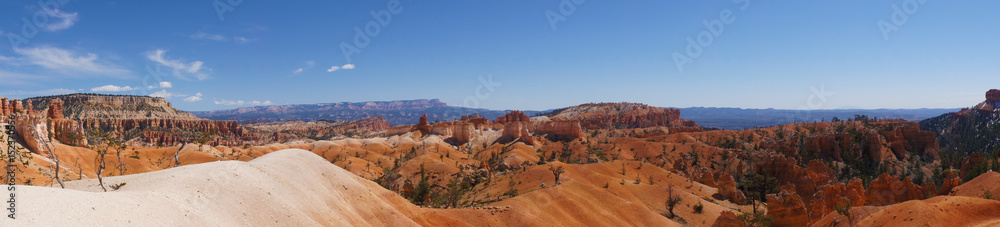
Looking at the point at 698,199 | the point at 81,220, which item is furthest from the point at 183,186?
the point at 698,199

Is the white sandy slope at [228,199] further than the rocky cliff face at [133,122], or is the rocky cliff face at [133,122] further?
the rocky cliff face at [133,122]

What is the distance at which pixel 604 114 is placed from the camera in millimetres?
198125

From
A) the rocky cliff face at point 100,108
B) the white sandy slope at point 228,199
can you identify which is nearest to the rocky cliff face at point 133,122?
the rocky cliff face at point 100,108

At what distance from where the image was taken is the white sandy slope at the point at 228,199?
35.9ft

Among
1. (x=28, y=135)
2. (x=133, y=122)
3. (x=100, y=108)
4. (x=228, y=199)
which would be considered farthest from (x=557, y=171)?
(x=100, y=108)

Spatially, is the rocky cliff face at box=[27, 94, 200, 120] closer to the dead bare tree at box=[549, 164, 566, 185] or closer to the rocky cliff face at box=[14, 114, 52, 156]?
the rocky cliff face at box=[14, 114, 52, 156]

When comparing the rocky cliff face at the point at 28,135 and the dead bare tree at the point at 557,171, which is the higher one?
the rocky cliff face at the point at 28,135

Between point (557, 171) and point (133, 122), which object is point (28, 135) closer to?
point (557, 171)

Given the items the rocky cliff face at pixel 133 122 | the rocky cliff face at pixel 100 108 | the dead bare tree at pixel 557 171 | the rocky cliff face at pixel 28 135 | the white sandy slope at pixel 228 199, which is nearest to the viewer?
the white sandy slope at pixel 228 199

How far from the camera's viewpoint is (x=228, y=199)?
1638cm

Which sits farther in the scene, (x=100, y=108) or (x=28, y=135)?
(x=100, y=108)

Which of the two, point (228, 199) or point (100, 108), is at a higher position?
point (100, 108)

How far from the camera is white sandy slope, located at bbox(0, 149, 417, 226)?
11.0 meters

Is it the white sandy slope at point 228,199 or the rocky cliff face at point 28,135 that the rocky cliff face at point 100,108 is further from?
the white sandy slope at point 228,199
